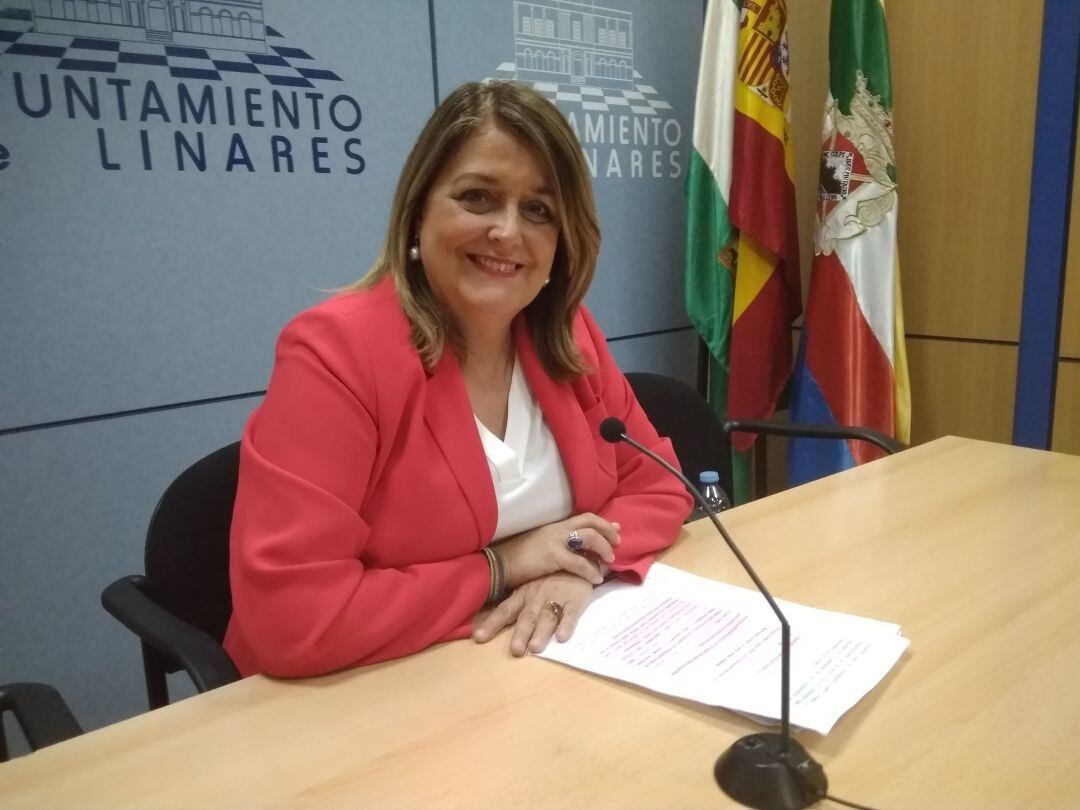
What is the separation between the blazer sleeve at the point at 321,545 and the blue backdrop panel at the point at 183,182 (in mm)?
1024

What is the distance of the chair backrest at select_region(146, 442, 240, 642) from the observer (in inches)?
48.7

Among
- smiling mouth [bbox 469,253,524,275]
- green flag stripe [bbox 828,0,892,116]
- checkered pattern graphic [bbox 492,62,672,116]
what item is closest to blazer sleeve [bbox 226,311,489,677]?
smiling mouth [bbox 469,253,524,275]

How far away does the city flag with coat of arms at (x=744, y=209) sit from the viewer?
2.68 meters

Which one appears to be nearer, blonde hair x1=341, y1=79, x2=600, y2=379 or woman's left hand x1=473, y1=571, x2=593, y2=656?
woman's left hand x1=473, y1=571, x2=593, y2=656

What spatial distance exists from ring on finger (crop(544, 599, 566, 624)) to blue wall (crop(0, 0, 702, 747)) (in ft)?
4.39

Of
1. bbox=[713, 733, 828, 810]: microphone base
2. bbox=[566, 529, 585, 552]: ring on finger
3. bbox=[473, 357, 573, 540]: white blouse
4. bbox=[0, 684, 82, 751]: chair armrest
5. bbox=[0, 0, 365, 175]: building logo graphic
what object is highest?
bbox=[0, 0, 365, 175]: building logo graphic

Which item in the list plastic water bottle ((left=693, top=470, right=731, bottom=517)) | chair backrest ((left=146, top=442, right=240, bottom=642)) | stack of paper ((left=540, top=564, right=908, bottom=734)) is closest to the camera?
stack of paper ((left=540, top=564, right=908, bottom=734))

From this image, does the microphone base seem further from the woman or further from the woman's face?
the woman's face

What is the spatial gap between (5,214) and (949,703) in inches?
75.8

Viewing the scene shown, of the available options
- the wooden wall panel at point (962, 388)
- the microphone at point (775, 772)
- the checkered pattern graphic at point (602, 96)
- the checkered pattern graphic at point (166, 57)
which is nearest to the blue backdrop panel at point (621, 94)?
the checkered pattern graphic at point (602, 96)

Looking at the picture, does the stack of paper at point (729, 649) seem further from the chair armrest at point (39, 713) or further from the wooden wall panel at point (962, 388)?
the wooden wall panel at point (962, 388)

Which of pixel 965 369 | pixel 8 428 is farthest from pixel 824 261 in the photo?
pixel 8 428

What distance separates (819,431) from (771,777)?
1382 millimetres

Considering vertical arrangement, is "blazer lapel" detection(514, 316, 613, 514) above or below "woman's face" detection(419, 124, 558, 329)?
below
